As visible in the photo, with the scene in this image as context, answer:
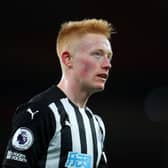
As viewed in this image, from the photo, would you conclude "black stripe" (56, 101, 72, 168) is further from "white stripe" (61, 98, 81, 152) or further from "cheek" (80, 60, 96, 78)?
"cheek" (80, 60, 96, 78)

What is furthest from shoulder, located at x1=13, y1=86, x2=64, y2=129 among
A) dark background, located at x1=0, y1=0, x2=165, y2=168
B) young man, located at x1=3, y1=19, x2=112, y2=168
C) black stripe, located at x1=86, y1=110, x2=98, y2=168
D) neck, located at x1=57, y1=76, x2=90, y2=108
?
dark background, located at x1=0, y1=0, x2=165, y2=168

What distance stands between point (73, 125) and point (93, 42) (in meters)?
0.34

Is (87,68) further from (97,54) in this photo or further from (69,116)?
(69,116)

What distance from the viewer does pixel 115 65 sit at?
7.69 metres

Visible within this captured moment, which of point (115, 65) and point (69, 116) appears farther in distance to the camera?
point (115, 65)

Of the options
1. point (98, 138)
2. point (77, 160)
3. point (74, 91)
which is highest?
point (74, 91)

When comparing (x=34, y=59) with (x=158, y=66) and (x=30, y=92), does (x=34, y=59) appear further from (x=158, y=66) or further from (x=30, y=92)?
(x=158, y=66)

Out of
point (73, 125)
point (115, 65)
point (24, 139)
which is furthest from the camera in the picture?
point (115, 65)

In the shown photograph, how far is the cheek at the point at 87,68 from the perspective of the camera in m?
2.64

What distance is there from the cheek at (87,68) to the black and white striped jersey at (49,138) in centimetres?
13

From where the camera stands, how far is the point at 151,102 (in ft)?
26.1

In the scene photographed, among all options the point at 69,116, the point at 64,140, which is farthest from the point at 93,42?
the point at 64,140

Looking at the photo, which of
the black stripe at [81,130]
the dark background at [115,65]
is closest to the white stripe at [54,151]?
the black stripe at [81,130]

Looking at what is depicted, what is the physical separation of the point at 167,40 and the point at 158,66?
35cm
